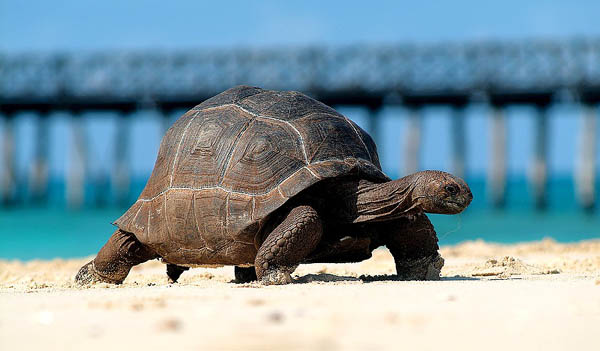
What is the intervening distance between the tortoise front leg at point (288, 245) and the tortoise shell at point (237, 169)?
0.20 metres

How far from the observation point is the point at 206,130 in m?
7.38

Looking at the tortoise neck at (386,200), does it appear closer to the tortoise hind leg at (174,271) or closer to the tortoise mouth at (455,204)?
the tortoise mouth at (455,204)

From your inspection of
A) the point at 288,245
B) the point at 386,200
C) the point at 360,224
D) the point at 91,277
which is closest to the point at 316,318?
the point at 288,245

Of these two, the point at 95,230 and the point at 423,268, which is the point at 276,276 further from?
the point at 95,230

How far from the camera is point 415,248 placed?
7.20 metres

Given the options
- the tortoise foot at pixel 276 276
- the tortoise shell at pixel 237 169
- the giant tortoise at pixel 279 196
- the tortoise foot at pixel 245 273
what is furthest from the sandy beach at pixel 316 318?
the tortoise foot at pixel 245 273

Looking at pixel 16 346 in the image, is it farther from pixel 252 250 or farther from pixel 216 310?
pixel 252 250

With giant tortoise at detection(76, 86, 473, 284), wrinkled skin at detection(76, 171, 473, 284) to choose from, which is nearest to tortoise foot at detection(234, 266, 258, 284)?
giant tortoise at detection(76, 86, 473, 284)

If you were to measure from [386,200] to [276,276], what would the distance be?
43.6 inches

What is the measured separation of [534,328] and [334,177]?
10.0ft

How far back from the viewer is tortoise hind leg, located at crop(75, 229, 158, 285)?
784 cm

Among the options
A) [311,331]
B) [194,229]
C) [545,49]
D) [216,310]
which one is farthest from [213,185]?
[545,49]

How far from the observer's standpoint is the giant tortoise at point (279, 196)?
6484 millimetres

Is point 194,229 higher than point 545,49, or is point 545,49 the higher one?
point 545,49
